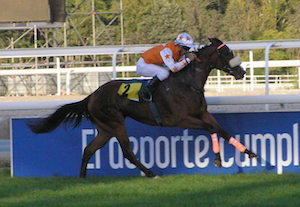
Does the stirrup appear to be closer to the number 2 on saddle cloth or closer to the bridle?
the number 2 on saddle cloth

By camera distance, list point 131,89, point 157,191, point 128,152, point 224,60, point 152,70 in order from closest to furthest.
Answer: point 157,191, point 128,152, point 131,89, point 152,70, point 224,60

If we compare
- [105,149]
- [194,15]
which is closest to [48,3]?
[105,149]

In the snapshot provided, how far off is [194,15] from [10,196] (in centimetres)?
3281

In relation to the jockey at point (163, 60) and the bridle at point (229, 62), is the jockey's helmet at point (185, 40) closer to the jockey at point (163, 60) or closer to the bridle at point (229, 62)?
the jockey at point (163, 60)

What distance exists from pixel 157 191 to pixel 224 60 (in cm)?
183

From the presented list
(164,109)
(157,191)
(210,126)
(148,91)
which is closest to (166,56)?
(148,91)

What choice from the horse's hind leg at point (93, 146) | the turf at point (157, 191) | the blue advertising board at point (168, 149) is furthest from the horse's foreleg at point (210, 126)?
the horse's hind leg at point (93, 146)

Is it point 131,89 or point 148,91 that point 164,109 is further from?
point 131,89

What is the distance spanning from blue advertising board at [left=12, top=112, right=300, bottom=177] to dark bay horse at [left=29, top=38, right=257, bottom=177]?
0.31 m

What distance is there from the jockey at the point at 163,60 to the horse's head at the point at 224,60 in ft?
0.85

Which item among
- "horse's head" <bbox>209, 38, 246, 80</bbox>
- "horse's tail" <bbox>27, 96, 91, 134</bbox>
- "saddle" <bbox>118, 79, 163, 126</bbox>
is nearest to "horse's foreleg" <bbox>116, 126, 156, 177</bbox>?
"saddle" <bbox>118, 79, 163, 126</bbox>

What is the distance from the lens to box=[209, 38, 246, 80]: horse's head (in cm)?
844

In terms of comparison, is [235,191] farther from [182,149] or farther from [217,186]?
[182,149]

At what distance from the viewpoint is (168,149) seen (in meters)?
8.50
